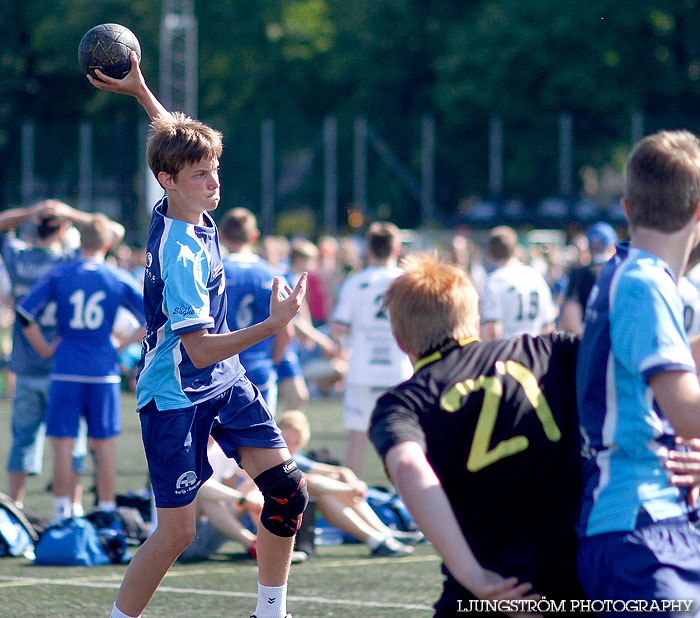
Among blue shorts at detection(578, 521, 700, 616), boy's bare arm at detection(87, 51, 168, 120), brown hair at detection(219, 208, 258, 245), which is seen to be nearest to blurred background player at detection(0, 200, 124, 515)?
brown hair at detection(219, 208, 258, 245)

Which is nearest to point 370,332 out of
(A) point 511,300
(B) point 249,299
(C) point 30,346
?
(B) point 249,299

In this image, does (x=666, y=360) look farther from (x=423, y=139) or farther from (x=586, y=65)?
(x=586, y=65)

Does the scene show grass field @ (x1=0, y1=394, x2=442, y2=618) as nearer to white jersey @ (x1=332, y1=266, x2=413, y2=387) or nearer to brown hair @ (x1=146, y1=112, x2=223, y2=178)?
white jersey @ (x1=332, y1=266, x2=413, y2=387)

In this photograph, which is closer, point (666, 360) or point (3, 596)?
point (666, 360)

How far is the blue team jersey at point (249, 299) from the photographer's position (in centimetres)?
840

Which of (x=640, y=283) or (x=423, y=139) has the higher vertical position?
(x=423, y=139)

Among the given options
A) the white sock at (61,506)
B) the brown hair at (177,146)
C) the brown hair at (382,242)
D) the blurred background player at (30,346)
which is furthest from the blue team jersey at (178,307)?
the brown hair at (382,242)

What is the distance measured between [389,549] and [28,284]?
3.68 meters

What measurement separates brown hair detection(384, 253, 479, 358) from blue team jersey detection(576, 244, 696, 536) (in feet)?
1.17

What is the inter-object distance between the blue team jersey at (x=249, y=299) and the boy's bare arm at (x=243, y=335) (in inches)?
152

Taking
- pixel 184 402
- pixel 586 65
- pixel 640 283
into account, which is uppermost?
pixel 586 65

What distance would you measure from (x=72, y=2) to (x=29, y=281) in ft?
133

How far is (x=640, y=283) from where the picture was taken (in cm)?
295

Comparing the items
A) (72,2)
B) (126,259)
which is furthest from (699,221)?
(72,2)
